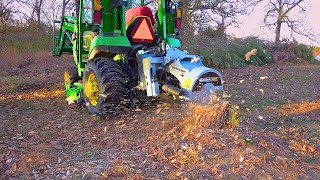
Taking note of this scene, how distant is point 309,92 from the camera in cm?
850

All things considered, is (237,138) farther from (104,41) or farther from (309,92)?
(309,92)

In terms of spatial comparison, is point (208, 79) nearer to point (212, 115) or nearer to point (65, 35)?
point (212, 115)

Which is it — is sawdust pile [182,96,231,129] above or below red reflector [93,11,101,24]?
below

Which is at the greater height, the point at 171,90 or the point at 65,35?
the point at 65,35

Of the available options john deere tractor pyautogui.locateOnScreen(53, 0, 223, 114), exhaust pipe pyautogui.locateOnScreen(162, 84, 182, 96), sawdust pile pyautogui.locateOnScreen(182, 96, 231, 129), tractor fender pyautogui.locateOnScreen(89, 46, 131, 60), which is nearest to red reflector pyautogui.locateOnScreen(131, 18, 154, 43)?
john deere tractor pyautogui.locateOnScreen(53, 0, 223, 114)

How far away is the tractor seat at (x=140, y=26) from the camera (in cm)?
605

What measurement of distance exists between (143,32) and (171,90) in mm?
1456

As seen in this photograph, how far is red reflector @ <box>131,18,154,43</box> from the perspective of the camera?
19.9ft

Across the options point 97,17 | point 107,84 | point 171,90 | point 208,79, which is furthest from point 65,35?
point 208,79

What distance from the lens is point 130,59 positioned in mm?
5918

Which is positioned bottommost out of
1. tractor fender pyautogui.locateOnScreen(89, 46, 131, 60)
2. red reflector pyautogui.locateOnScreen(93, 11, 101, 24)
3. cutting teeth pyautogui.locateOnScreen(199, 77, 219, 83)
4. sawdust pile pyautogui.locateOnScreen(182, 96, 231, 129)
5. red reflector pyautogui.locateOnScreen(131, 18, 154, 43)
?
sawdust pile pyautogui.locateOnScreen(182, 96, 231, 129)

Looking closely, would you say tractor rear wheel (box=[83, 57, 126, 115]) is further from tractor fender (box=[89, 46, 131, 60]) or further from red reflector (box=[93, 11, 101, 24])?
red reflector (box=[93, 11, 101, 24])

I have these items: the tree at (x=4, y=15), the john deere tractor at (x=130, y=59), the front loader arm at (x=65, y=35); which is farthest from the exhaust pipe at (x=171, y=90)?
the tree at (x=4, y=15)

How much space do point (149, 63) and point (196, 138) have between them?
1650 mm
